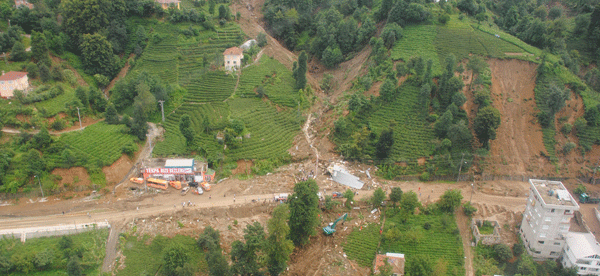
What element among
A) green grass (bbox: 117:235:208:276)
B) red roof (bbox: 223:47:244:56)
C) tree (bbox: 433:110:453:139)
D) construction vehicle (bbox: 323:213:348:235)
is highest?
red roof (bbox: 223:47:244:56)

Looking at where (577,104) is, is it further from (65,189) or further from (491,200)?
(65,189)

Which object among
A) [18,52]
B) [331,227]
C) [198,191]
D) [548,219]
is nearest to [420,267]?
[331,227]

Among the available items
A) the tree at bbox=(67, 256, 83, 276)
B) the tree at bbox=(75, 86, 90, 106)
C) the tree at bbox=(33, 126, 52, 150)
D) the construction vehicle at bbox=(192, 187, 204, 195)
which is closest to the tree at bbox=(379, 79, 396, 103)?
the construction vehicle at bbox=(192, 187, 204, 195)

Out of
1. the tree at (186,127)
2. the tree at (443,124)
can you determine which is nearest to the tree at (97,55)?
the tree at (186,127)

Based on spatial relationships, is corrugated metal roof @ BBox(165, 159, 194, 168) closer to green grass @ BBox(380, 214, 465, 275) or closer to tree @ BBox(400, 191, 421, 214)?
green grass @ BBox(380, 214, 465, 275)

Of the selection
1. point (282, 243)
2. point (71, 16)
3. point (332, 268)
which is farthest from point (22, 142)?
point (332, 268)
